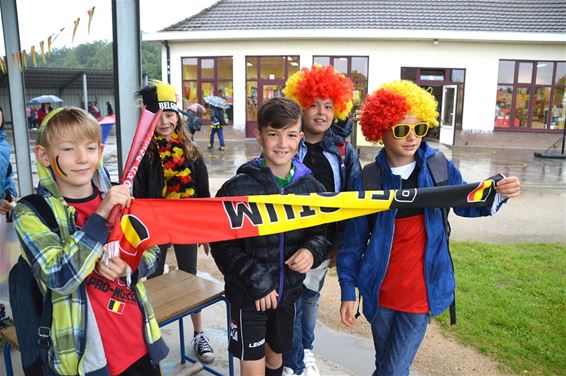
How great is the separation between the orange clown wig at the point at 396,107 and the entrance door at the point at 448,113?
1731 centimetres

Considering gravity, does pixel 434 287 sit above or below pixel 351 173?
below

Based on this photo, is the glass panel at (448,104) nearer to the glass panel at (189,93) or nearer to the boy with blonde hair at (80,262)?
the glass panel at (189,93)

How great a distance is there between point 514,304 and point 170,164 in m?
3.48

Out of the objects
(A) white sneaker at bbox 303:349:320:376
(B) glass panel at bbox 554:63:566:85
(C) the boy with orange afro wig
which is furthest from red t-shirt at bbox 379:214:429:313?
(B) glass panel at bbox 554:63:566:85

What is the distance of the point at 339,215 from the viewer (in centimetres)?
235

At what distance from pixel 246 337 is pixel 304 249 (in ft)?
1.83

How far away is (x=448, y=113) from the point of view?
19016 millimetres

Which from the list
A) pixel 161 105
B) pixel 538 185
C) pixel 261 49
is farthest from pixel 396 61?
pixel 161 105

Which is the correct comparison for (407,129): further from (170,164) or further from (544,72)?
(544,72)

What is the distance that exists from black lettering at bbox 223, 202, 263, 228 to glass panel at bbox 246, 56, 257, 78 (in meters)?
18.0

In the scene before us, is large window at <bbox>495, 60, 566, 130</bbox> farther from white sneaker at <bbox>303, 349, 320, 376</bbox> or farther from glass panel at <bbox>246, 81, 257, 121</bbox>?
white sneaker at <bbox>303, 349, 320, 376</bbox>

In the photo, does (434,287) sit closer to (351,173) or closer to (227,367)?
(351,173)

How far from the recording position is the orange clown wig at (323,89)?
3025 mm

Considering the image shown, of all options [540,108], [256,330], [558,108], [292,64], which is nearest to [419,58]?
[292,64]
